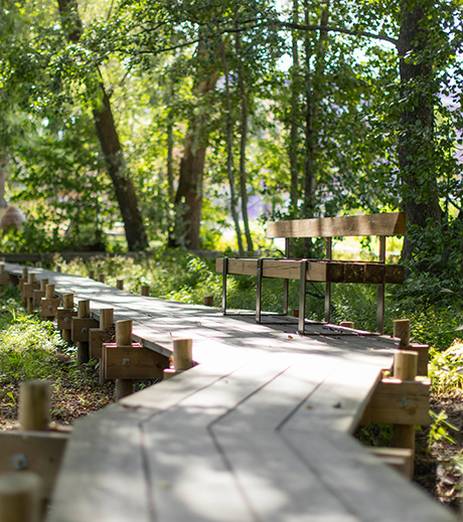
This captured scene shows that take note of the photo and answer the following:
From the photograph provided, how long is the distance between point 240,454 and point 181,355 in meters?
2.13

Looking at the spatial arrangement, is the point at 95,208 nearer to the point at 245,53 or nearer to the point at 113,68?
the point at 113,68

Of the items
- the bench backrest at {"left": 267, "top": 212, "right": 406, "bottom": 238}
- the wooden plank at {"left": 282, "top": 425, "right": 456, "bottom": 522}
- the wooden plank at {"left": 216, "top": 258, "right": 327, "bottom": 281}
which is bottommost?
the wooden plank at {"left": 282, "top": 425, "right": 456, "bottom": 522}

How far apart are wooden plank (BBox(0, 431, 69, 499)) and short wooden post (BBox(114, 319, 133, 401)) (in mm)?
3095

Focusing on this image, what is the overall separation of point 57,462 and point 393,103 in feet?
28.1

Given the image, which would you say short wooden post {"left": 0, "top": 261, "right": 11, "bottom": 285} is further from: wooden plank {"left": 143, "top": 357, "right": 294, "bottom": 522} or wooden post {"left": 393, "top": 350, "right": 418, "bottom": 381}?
wooden post {"left": 393, "top": 350, "right": 418, "bottom": 381}

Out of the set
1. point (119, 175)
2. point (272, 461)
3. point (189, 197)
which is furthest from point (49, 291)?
point (189, 197)

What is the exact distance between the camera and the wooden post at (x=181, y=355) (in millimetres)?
5480

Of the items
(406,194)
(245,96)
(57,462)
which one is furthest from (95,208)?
(57,462)

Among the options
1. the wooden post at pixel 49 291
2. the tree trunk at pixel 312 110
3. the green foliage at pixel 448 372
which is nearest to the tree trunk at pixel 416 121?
the tree trunk at pixel 312 110

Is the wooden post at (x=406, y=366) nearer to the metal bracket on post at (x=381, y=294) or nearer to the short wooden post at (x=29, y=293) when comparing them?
the metal bracket on post at (x=381, y=294)

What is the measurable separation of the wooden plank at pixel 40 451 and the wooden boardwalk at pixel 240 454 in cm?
12

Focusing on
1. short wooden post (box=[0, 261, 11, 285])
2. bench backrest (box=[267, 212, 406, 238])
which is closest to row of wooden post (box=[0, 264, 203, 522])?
bench backrest (box=[267, 212, 406, 238])

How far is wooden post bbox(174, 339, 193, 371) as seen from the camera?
5480 millimetres

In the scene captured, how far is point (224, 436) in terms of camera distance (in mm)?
3689
